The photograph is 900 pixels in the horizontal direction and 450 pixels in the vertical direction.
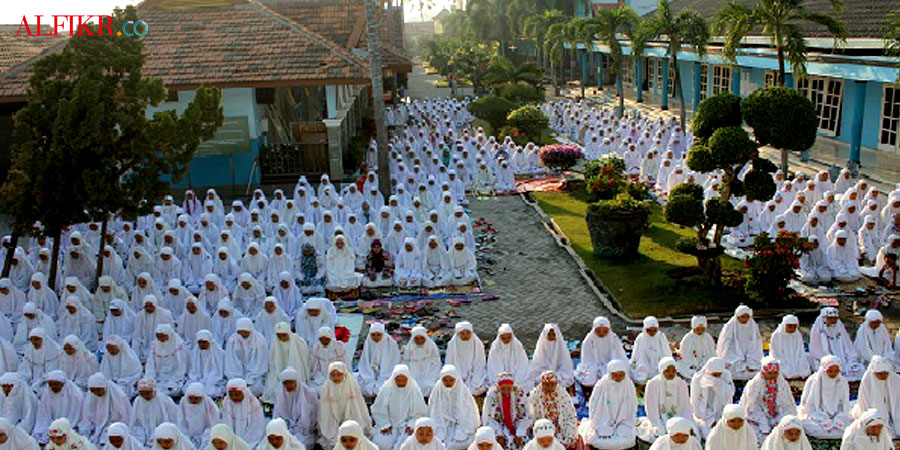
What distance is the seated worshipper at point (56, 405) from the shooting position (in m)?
8.79

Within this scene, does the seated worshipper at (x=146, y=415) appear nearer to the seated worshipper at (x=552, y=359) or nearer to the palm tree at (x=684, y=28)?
the seated worshipper at (x=552, y=359)

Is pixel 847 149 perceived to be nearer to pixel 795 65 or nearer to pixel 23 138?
pixel 795 65

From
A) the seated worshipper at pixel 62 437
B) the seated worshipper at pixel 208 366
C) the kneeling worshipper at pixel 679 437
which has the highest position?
the kneeling worshipper at pixel 679 437

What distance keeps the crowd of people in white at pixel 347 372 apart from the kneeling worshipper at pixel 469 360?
21mm

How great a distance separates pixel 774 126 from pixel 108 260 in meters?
10.4

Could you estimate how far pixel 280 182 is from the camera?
21.8 meters

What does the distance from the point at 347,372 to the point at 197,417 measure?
1.54m

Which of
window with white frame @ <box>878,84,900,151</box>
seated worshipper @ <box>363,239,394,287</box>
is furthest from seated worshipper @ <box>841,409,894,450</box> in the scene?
window with white frame @ <box>878,84,900,151</box>

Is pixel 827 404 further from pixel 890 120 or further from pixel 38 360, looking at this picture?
pixel 890 120

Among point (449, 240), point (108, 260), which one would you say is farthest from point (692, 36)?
point (108, 260)

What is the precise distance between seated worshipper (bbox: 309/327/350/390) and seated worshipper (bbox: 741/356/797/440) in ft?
14.4

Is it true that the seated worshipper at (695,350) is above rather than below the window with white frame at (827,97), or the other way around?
below

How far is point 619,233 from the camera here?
14469 mm

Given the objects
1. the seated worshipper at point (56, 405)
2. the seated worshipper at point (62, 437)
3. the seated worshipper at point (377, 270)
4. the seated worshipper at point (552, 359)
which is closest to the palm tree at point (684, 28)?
the seated worshipper at point (377, 270)
